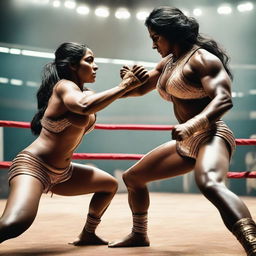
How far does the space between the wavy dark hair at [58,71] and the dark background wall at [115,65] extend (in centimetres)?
389

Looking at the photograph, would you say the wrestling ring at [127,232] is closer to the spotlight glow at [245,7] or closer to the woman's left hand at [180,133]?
the woman's left hand at [180,133]

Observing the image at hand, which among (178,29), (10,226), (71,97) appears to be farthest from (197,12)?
(10,226)

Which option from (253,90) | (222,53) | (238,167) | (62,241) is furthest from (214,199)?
(253,90)

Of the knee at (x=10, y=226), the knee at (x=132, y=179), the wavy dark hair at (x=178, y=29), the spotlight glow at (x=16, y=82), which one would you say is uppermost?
the spotlight glow at (x=16, y=82)

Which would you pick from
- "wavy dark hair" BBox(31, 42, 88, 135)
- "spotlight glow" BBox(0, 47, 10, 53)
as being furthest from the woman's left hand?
"spotlight glow" BBox(0, 47, 10, 53)

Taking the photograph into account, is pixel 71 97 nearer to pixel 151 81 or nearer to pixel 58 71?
pixel 58 71

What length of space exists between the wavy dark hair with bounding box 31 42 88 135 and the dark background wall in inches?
153

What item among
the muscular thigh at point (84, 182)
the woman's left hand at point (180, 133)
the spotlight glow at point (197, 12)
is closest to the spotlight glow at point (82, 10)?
the spotlight glow at point (197, 12)

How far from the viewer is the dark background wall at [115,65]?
6387 millimetres

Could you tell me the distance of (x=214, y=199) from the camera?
1.51m

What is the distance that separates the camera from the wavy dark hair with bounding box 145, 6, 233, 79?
6.05 feet

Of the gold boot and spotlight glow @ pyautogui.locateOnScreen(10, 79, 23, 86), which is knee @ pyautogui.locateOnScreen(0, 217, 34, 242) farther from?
spotlight glow @ pyautogui.locateOnScreen(10, 79, 23, 86)

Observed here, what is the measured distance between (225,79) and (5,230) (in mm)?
987

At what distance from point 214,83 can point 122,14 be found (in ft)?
20.8
